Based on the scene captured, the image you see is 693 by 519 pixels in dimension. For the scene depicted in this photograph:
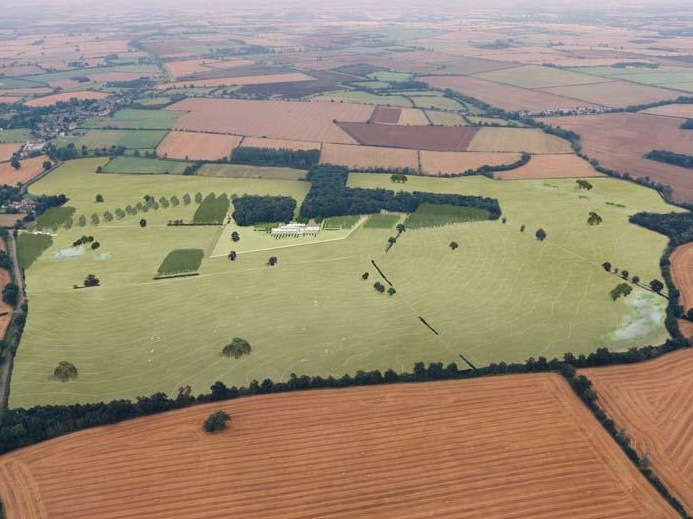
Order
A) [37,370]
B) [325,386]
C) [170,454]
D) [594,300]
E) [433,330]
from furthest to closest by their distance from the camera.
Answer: [594,300] → [433,330] → [37,370] → [325,386] → [170,454]

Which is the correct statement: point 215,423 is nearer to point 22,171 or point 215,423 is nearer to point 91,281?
point 91,281

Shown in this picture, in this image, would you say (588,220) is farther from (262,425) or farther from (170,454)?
(170,454)

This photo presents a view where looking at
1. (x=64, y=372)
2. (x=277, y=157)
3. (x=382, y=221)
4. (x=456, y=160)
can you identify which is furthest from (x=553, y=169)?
(x=64, y=372)

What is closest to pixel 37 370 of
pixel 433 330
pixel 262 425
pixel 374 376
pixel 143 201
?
pixel 262 425

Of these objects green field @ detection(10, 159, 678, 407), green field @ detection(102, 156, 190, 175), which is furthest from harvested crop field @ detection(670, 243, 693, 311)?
green field @ detection(102, 156, 190, 175)

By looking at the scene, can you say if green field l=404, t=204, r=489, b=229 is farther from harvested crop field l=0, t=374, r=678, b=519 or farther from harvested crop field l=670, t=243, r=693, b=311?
harvested crop field l=0, t=374, r=678, b=519
